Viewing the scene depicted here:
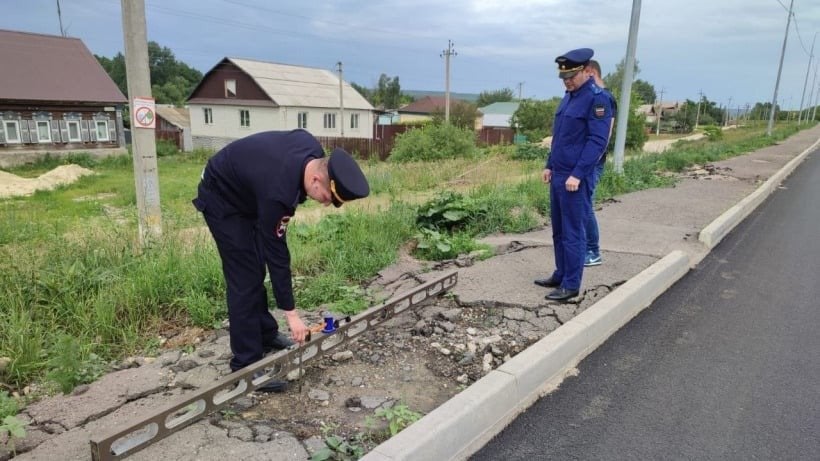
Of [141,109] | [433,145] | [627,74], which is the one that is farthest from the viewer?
[433,145]

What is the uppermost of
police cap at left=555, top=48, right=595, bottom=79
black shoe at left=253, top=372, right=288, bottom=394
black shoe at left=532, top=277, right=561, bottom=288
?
police cap at left=555, top=48, right=595, bottom=79

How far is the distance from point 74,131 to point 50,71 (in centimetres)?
334

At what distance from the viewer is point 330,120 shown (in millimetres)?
45781

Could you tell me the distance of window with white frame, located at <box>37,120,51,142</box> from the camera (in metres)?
27.5

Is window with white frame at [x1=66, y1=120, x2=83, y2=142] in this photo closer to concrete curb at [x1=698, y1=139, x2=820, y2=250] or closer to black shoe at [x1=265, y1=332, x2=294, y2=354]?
black shoe at [x1=265, y1=332, x2=294, y2=354]

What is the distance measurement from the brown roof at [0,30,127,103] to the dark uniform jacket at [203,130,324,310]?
97.4 feet

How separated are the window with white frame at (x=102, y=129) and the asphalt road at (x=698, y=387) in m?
32.3

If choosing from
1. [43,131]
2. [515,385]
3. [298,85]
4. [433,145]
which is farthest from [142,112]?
[298,85]

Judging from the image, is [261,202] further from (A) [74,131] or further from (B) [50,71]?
(B) [50,71]

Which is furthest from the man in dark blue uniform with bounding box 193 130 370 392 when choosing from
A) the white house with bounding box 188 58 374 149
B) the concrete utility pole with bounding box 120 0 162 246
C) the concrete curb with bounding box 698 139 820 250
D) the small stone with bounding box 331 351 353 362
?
the white house with bounding box 188 58 374 149

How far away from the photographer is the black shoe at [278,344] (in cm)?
363

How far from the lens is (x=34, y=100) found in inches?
1045

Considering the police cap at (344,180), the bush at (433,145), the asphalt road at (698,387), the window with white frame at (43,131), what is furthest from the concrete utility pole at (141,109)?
the window with white frame at (43,131)

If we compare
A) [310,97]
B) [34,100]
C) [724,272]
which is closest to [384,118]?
[310,97]
